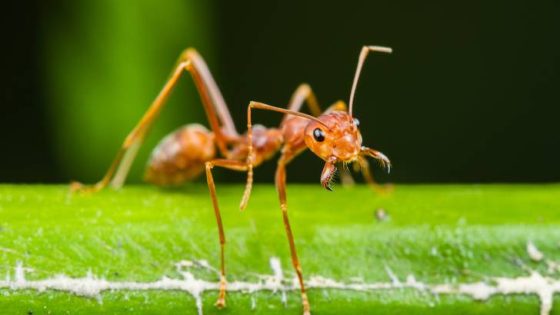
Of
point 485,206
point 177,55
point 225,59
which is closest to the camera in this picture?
point 485,206

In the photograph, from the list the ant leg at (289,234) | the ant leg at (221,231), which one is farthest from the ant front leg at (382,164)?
the ant leg at (221,231)

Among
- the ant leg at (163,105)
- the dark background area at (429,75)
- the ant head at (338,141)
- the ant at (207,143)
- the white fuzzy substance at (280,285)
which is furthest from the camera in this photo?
the dark background area at (429,75)

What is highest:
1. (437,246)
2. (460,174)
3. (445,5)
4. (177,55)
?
(445,5)

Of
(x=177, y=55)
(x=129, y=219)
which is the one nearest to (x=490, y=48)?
(x=177, y=55)

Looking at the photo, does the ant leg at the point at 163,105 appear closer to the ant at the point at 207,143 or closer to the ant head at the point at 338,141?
the ant at the point at 207,143

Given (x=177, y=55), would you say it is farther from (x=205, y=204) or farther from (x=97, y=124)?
(x=205, y=204)

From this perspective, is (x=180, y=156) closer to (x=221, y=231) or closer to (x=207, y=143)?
(x=207, y=143)
